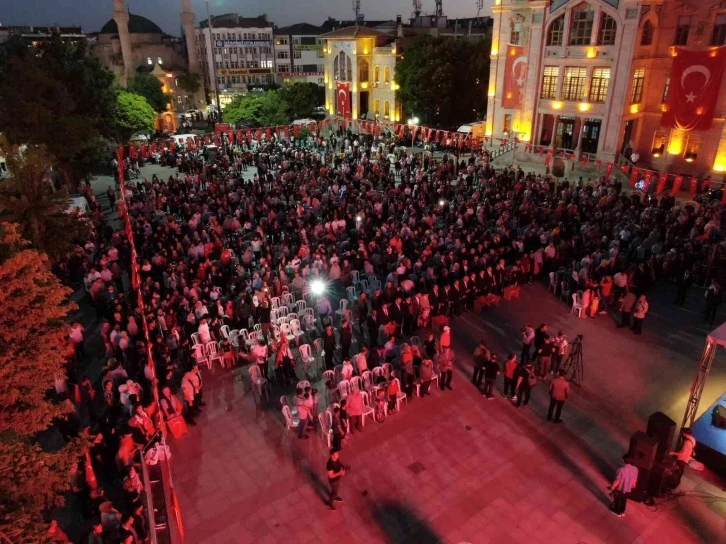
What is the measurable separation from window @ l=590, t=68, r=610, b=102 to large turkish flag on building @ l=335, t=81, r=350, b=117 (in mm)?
24998

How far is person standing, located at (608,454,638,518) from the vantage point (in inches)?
Result: 299

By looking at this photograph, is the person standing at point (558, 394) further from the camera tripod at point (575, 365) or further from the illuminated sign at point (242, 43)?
the illuminated sign at point (242, 43)

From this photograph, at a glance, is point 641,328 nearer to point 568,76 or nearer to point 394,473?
point 394,473

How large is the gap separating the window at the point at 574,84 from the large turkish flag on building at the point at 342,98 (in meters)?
23.3

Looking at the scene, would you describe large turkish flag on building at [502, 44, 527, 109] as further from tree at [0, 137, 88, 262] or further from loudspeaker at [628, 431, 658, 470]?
loudspeaker at [628, 431, 658, 470]

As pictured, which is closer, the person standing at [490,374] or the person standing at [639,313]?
the person standing at [490,374]

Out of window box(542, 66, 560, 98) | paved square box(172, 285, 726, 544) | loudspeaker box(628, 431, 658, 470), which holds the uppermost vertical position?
window box(542, 66, 560, 98)

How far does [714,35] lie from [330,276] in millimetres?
23821

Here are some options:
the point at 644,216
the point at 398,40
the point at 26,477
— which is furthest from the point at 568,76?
the point at 26,477

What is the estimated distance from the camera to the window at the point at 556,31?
28906 millimetres

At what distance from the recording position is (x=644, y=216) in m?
17.5

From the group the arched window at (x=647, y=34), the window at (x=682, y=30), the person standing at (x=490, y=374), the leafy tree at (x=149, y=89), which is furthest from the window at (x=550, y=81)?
the leafy tree at (x=149, y=89)

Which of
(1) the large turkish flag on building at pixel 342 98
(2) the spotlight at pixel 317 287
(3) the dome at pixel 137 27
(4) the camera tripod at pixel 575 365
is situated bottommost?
(4) the camera tripod at pixel 575 365

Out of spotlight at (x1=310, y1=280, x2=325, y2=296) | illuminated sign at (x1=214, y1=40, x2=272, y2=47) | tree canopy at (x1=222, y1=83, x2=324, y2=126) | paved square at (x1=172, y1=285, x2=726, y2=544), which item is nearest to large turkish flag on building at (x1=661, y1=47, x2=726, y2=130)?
paved square at (x1=172, y1=285, x2=726, y2=544)
